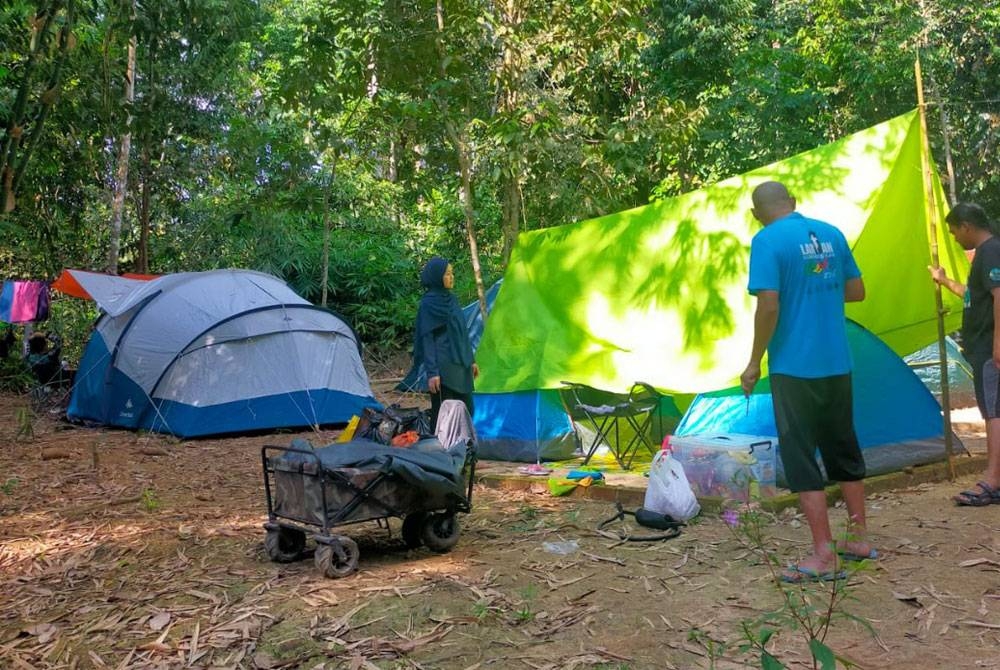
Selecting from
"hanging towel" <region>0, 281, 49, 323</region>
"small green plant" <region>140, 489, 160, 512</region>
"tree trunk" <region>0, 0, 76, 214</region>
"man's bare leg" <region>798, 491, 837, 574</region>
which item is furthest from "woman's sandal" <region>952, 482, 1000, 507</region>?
"hanging towel" <region>0, 281, 49, 323</region>

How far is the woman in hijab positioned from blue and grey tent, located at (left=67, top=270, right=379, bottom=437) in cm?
411

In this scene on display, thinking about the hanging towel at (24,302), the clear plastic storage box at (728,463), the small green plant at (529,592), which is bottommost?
the small green plant at (529,592)

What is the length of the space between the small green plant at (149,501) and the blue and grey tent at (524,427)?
208 centimetres

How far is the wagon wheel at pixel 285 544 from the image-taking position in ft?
14.5

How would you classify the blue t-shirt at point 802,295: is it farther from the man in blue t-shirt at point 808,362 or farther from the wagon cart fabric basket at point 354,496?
the wagon cart fabric basket at point 354,496

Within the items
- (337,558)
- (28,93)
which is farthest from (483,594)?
(28,93)

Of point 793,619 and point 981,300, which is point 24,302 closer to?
point 981,300

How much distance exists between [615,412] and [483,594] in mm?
2831

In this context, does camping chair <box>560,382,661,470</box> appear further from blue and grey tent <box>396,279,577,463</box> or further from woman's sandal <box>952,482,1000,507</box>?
woman's sandal <box>952,482,1000,507</box>

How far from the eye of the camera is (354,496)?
4.21m

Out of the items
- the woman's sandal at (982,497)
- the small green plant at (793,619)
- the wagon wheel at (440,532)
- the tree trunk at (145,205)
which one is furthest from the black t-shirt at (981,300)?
the tree trunk at (145,205)

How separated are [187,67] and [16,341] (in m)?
5.86

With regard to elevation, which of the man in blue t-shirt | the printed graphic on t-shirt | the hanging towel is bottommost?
the man in blue t-shirt

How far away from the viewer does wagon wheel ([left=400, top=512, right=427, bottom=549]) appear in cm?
455
